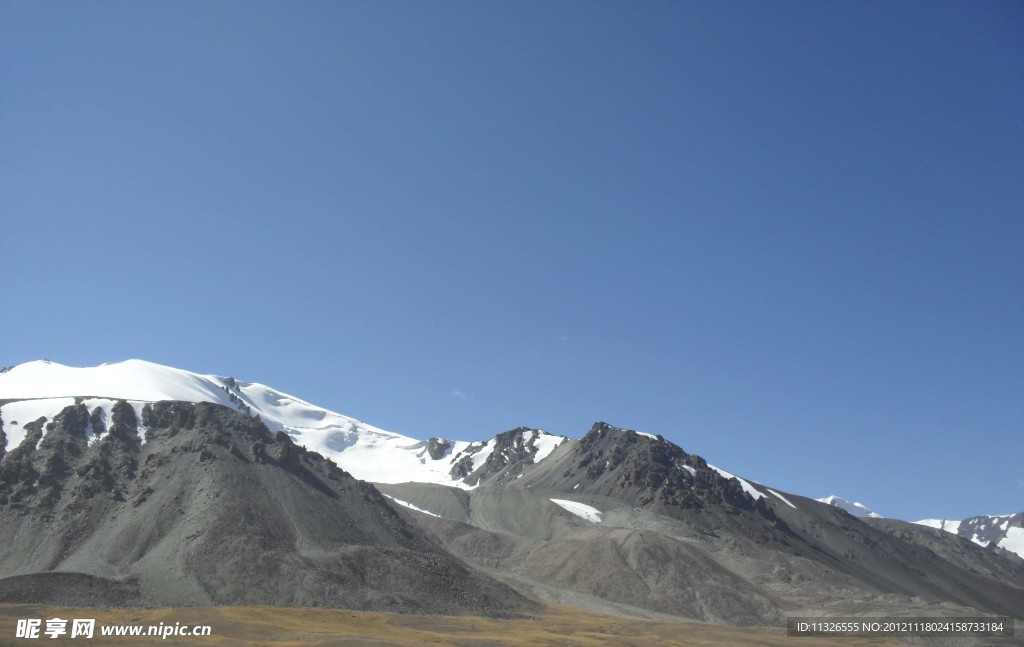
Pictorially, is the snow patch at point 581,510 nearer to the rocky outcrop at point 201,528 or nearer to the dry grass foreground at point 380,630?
the rocky outcrop at point 201,528

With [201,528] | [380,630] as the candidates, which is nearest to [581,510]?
[201,528]

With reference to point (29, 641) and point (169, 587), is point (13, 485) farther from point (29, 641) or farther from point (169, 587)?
point (29, 641)

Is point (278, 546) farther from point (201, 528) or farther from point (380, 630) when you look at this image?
point (380, 630)

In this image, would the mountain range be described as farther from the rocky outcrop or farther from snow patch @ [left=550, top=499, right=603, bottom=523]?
snow patch @ [left=550, top=499, right=603, bottom=523]

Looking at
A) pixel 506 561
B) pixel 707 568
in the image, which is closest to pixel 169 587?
pixel 506 561

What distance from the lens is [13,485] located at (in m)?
109

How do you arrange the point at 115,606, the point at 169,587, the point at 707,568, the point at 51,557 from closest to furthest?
the point at 115,606 → the point at 169,587 → the point at 51,557 → the point at 707,568

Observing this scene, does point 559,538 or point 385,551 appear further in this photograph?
point 559,538

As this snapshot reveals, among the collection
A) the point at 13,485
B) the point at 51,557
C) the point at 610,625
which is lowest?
the point at 610,625

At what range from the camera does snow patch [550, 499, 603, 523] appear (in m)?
184

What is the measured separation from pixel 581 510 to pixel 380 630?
A: 376ft

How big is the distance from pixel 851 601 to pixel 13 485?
126 metres

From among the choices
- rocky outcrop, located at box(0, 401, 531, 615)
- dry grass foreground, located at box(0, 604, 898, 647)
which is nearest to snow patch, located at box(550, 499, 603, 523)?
rocky outcrop, located at box(0, 401, 531, 615)

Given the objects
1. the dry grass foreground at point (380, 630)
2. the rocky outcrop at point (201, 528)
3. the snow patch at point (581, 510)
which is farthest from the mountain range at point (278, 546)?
the snow patch at point (581, 510)
